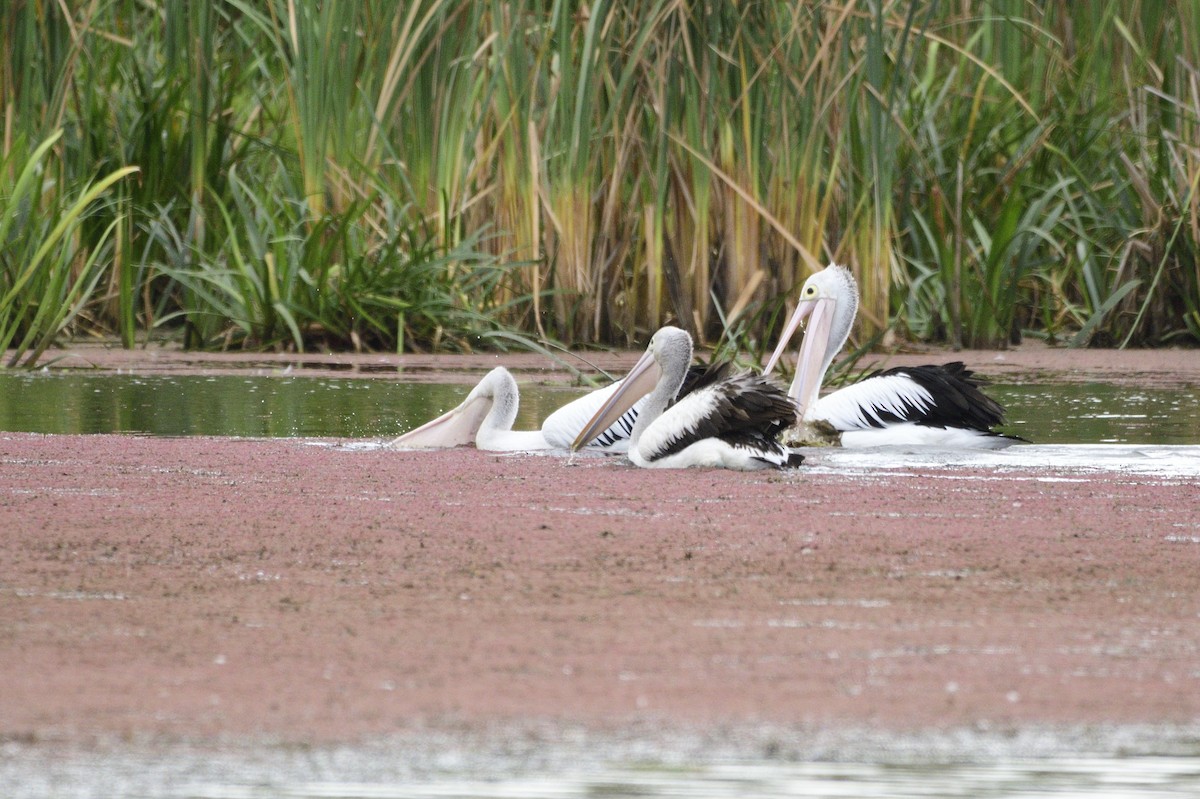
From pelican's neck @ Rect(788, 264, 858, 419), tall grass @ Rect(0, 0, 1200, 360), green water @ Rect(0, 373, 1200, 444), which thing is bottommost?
green water @ Rect(0, 373, 1200, 444)

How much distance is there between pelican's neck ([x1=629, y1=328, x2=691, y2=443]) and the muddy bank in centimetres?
90

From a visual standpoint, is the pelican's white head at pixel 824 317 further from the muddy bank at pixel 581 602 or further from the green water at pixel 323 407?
the muddy bank at pixel 581 602

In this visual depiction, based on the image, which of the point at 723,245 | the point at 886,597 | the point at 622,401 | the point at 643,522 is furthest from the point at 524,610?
the point at 723,245

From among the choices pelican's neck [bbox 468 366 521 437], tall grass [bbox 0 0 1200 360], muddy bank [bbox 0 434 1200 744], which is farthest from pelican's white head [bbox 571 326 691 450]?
tall grass [bbox 0 0 1200 360]

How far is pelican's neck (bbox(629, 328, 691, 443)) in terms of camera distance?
6828mm

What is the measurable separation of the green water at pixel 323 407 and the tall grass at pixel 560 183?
2.69 ft

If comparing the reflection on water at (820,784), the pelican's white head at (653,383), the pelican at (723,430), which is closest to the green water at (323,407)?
the pelican's white head at (653,383)

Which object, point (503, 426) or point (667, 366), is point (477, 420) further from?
point (667, 366)

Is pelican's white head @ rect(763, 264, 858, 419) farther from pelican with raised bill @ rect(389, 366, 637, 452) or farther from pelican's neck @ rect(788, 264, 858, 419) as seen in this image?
pelican with raised bill @ rect(389, 366, 637, 452)

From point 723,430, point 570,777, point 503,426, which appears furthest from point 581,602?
point 503,426

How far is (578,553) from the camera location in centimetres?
441

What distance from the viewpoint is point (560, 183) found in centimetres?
1016

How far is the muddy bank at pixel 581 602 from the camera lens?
9.75ft

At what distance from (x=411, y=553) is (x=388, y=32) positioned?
21.4 ft
